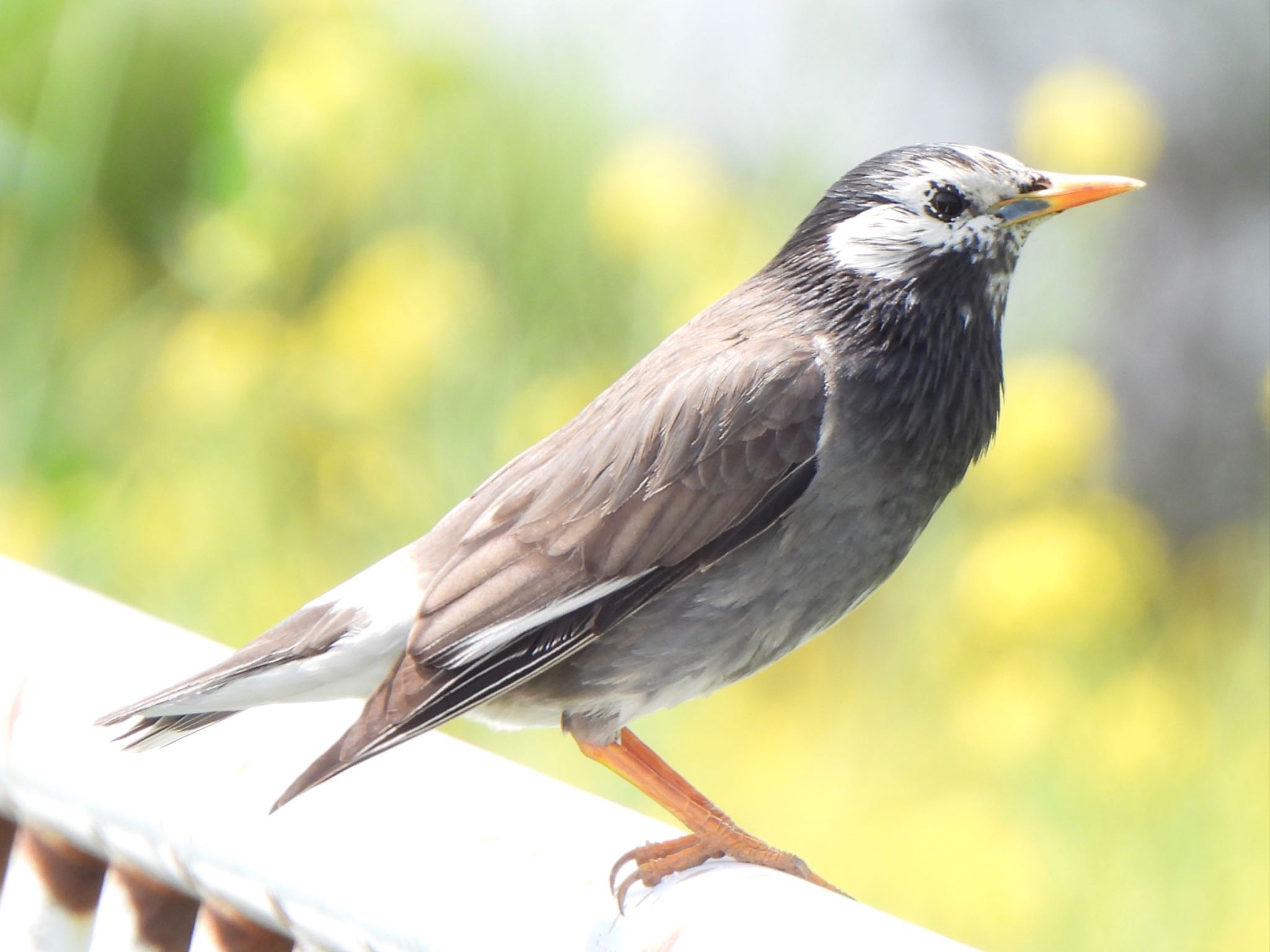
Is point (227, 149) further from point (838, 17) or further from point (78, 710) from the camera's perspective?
point (78, 710)

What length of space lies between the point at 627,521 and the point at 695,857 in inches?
12.6

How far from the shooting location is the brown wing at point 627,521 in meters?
1.52

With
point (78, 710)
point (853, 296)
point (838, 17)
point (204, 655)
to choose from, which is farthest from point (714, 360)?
point (838, 17)

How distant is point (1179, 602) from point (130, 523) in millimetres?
2055

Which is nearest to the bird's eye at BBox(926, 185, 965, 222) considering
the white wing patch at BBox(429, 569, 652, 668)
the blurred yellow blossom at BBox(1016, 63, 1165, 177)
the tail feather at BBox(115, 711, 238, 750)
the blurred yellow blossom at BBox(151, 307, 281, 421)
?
the white wing patch at BBox(429, 569, 652, 668)

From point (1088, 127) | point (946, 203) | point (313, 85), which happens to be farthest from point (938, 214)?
point (313, 85)

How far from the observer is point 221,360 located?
3.07 meters

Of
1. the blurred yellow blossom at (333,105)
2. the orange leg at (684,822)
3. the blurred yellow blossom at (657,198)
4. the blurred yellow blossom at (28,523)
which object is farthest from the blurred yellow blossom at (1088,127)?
the blurred yellow blossom at (28,523)

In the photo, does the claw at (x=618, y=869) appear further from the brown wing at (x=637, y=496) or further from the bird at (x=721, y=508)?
the brown wing at (x=637, y=496)

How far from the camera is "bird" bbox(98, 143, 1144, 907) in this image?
1.54 m

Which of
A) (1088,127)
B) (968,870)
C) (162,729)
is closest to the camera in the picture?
(162,729)

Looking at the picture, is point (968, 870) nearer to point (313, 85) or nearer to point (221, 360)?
point (221, 360)

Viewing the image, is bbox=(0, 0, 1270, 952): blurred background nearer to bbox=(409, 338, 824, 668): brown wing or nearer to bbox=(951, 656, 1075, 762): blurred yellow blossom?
bbox=(951, 656, 1075, 762): blurred yellow blossom

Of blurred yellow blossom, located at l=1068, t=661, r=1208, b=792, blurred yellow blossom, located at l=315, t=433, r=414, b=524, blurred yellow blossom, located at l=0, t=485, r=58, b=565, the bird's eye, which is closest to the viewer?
the bird's eye
